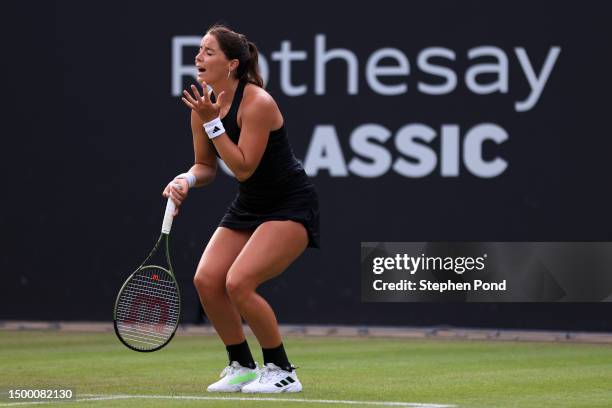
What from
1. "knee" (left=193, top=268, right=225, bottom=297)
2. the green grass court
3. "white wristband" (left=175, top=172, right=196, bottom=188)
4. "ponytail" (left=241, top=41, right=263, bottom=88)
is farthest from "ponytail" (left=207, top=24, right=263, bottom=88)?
the green grass court

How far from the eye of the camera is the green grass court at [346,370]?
638 cm

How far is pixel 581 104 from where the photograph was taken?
1056cm

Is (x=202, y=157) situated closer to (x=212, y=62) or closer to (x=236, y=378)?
(x=212, y=62)

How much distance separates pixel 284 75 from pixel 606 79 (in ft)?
8.12

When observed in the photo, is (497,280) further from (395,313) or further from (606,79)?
(606,79)

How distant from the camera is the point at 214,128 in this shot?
6.11 m

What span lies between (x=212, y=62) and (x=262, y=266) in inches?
37.9

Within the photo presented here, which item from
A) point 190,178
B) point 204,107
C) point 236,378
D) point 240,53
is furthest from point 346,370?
point 204,107

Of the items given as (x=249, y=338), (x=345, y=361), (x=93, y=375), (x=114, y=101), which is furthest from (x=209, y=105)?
(x=114, y=101)

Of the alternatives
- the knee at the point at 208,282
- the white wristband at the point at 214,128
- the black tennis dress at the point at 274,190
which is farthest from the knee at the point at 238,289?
the white wristband at the point at 214,128

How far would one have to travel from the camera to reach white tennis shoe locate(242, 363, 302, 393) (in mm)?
6332

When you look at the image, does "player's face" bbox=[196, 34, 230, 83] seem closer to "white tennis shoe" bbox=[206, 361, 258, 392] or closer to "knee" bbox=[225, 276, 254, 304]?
"knee" bbox=[225, 276, 254, 304]

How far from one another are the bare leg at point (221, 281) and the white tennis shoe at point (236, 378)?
0.13 metres

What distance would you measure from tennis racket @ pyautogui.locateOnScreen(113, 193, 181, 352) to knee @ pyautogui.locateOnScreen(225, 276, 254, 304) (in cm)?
23
